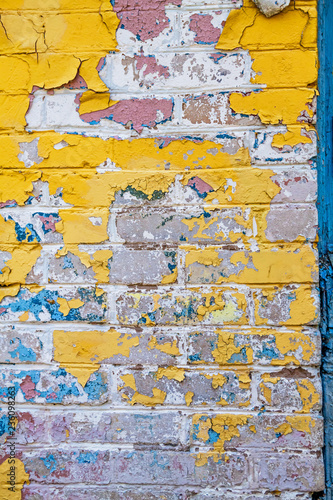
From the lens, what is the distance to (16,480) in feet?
3.41

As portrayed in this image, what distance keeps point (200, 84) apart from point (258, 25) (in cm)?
23

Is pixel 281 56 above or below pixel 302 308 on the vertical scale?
above

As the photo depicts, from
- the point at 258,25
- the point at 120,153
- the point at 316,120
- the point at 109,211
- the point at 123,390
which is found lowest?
the point at 123,390

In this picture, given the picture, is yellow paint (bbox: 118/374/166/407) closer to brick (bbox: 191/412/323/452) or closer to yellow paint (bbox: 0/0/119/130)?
brick (bbox: 191/412/323/452)

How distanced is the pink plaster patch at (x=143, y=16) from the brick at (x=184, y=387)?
96 cm

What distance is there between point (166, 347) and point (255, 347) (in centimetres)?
25

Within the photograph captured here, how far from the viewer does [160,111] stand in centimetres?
103

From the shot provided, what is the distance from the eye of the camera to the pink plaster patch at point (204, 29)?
1.01 meters

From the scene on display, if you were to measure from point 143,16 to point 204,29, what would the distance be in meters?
0.18

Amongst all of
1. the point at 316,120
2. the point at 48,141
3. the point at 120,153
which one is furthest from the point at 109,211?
the point at 316,120

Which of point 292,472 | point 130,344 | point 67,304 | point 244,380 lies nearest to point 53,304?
point 67,304

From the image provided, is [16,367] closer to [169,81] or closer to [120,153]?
[120,153]

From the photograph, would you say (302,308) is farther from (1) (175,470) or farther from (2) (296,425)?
(1) (175,470)

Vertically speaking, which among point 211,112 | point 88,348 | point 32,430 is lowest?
point 32,430
